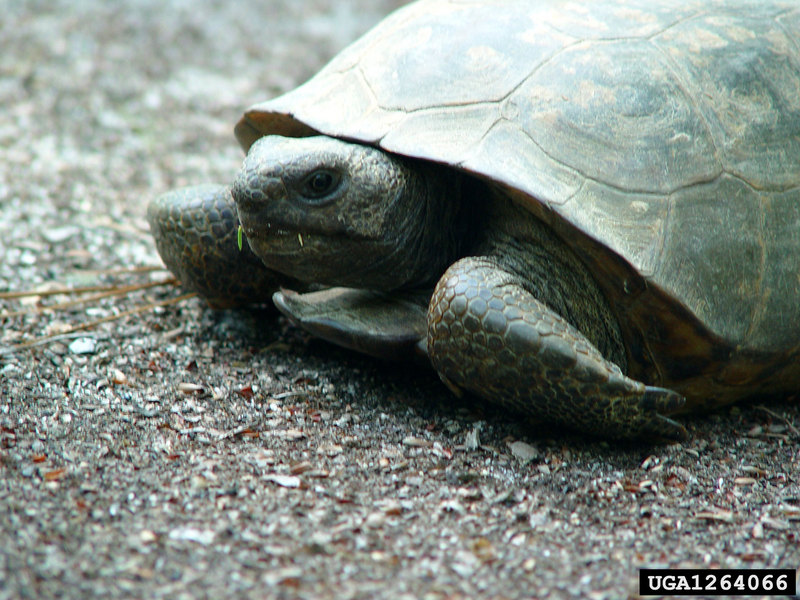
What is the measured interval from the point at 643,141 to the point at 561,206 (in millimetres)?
441

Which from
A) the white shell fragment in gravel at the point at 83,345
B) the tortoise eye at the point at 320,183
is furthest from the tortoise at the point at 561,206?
the white shell fragment in gravel at the point at 83,345

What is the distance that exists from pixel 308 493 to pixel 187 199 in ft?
5.02

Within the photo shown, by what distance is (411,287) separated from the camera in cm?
316

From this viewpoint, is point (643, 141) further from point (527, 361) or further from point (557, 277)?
point (527, 361)

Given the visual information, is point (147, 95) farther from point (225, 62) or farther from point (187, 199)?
point (187, 199)

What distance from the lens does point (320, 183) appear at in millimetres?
2740

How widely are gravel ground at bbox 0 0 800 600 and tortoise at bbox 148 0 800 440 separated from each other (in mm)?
216

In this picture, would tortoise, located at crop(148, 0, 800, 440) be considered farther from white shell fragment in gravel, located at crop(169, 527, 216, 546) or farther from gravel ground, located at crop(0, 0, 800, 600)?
white shell fragment in gravel, located at crop(169, 527, 216, 546)

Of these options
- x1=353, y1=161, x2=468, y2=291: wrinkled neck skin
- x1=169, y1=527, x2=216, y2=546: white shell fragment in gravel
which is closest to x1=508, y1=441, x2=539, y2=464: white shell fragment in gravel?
x1=353, y1=161, x2=468, y2=291: wrinkled neck skin

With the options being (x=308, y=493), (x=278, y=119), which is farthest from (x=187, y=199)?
(x=308, y=493)

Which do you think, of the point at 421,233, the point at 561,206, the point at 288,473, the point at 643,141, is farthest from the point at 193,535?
the point at 643,141

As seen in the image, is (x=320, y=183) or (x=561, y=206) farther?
(x=320, y=183)

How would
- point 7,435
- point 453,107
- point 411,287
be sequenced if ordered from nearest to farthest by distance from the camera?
point 7,435 < point 453,107 < point 411,287

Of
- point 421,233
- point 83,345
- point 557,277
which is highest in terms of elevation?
point 421,233
